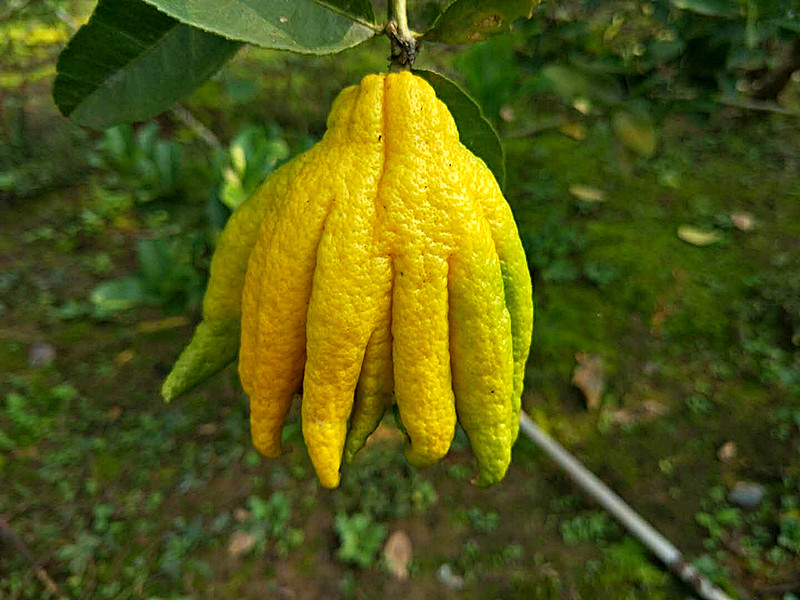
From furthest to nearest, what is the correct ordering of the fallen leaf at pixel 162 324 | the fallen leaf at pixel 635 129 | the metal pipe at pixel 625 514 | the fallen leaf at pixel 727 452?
the fallen leaf at pixel 162 324 → the fallen leaf at pixel 727 452 → the metal pipe at pixel 625 514 → the fallen leaf at pixel 635 129

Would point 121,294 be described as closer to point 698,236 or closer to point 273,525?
point 273,525

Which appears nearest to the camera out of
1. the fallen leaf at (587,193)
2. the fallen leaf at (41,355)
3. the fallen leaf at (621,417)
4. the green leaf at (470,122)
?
the green leaf at (470,122)

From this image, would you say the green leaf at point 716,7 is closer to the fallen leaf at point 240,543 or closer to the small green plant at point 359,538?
the small green plant at point 359,538

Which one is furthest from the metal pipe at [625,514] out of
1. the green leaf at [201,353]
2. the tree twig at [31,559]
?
the tree twig at [31,559]

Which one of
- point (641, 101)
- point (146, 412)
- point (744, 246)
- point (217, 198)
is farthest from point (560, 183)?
point (146, 412)

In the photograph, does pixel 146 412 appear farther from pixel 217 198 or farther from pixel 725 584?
pixel 725 584
